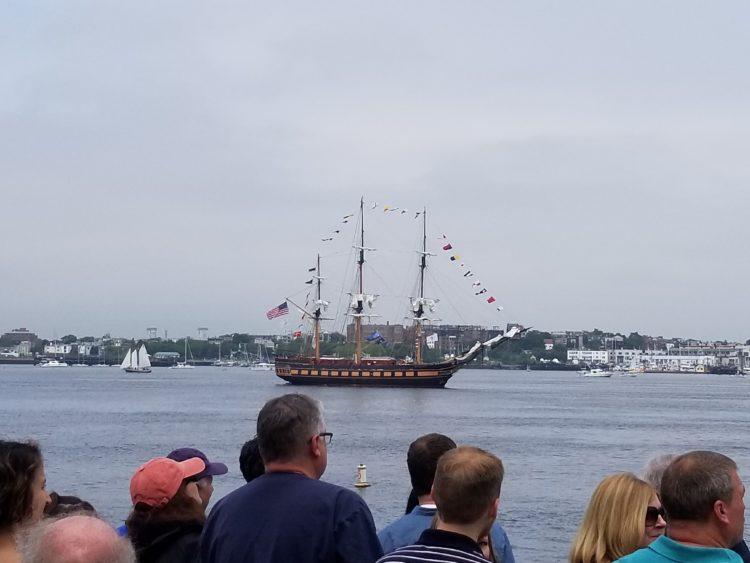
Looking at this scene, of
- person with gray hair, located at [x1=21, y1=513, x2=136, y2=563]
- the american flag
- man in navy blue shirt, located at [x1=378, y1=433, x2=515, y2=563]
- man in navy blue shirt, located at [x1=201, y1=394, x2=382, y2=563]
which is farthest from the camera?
the american flag

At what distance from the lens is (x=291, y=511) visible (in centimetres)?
439

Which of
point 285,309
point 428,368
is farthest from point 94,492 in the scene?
point 428,368

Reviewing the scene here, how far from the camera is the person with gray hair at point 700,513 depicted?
382 cm

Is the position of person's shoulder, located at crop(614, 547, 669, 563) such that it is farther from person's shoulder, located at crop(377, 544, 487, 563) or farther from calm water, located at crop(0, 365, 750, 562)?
calm water, located at crop(0, 365, 750, 562)

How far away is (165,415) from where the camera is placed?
64188 mm

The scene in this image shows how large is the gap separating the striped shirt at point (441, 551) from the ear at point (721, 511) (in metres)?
0.77

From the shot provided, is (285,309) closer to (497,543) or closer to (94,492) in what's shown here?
(94,492)

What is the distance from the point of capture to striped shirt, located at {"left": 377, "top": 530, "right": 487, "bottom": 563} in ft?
12.7

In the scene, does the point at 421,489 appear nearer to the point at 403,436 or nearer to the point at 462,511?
the point at 462,511

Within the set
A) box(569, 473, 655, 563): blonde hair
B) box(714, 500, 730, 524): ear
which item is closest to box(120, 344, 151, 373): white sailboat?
box(569, 473, 655, 563): blonde hair

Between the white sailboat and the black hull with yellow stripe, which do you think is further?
the white sailboat

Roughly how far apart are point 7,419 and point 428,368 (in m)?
43.4

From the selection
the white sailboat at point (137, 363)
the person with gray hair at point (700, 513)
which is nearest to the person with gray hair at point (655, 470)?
the person with gray hair at point (700, 513)

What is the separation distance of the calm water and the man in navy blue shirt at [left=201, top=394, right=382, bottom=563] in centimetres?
313
